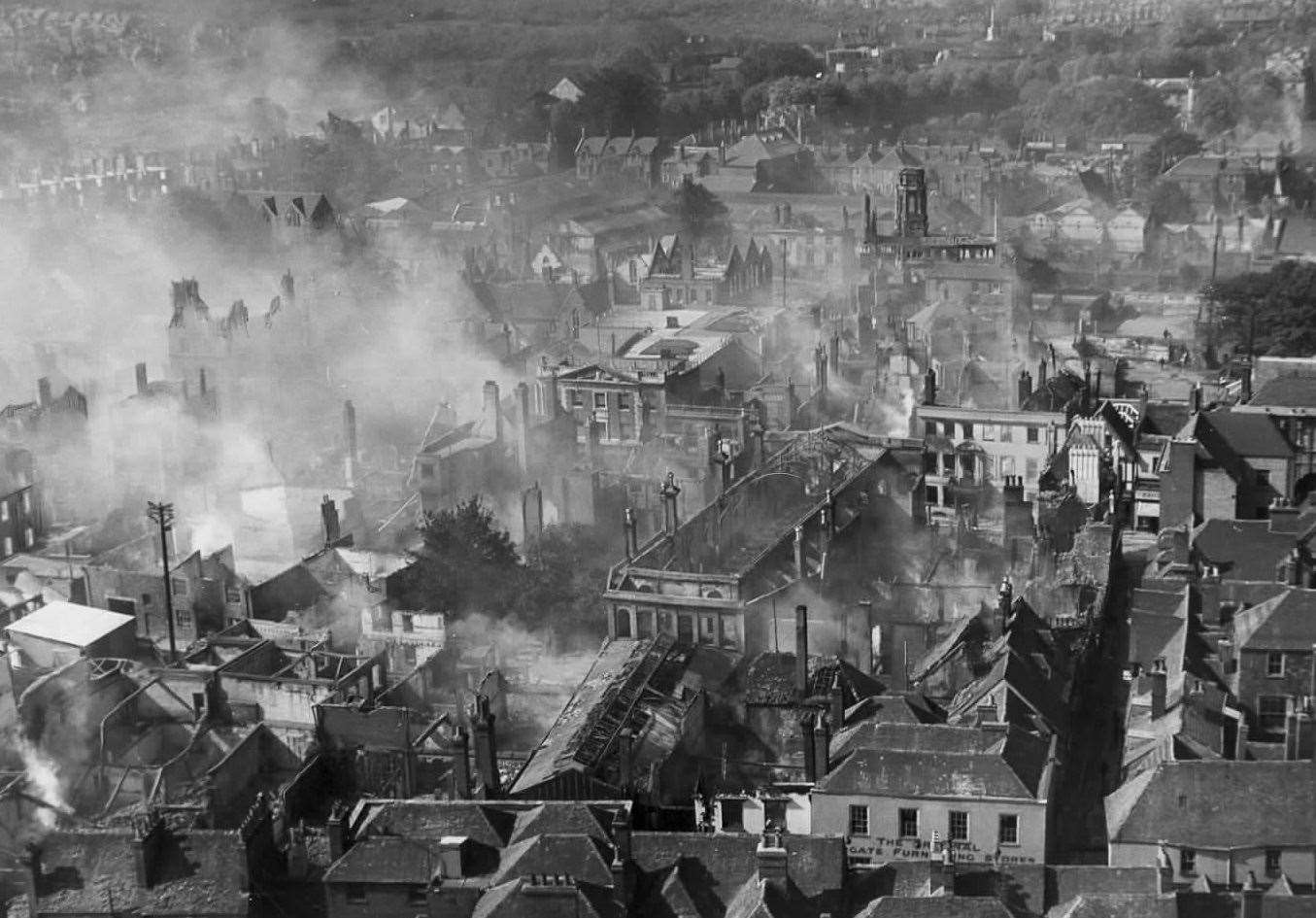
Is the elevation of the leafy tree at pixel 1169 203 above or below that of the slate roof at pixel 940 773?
above

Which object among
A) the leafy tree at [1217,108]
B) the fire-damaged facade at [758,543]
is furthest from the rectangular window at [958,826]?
the leafy tree at [1217,108]

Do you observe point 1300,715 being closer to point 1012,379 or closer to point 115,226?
point 1012,379

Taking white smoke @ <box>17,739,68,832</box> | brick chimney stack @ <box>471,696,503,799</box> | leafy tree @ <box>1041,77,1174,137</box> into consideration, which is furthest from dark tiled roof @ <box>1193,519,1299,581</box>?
leafy tree @ <box>1041,77,1174,137</box>

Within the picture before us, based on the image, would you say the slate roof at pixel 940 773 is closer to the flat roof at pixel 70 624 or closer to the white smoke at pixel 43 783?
the white smoke at pixel 43 783

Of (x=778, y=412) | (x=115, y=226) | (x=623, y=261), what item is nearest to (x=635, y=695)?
(x=778, y=412)

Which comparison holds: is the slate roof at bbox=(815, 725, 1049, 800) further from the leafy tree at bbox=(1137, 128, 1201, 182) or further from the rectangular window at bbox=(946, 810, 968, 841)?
the leafy tree at bbox=(1137, 128, 1201, 182)
